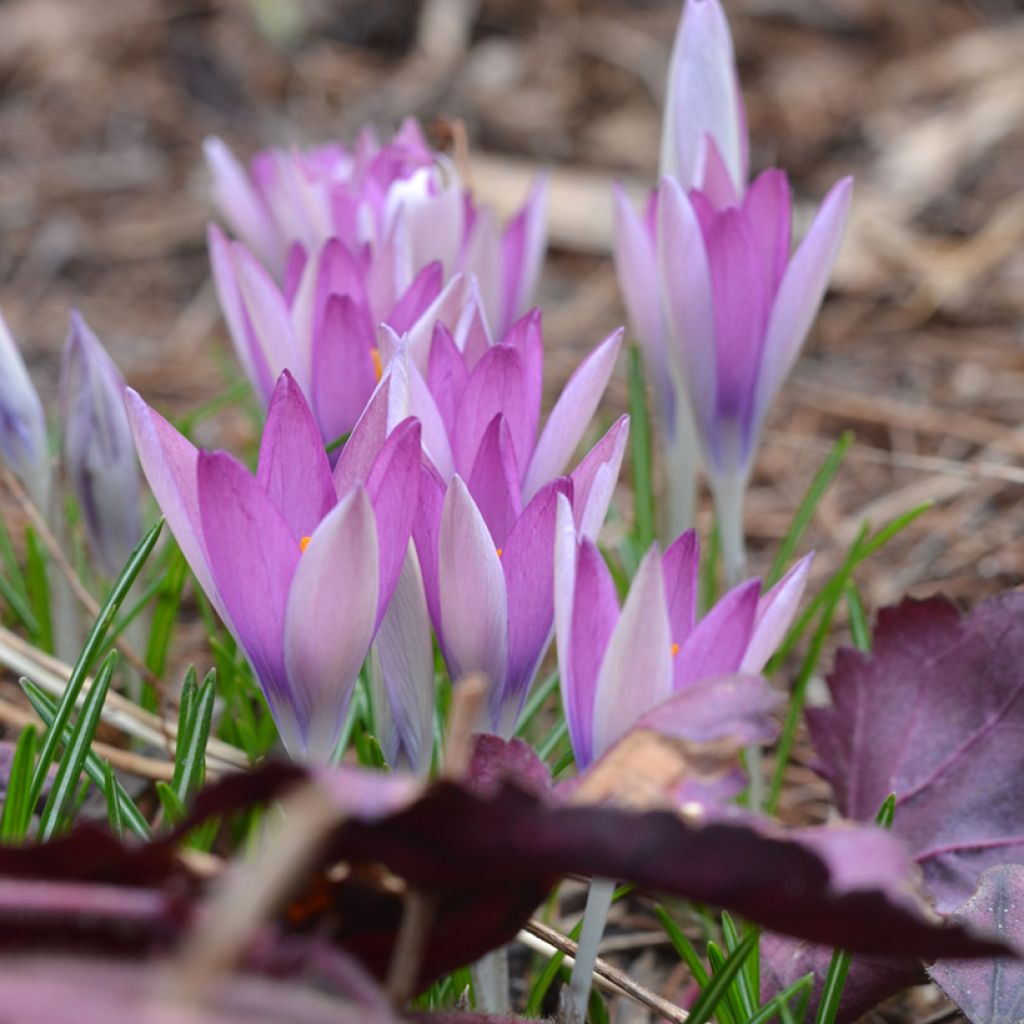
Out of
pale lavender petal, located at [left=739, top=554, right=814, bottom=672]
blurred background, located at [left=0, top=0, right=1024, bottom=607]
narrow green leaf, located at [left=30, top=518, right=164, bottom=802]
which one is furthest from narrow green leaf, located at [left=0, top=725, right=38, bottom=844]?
blurred background, located at [left=0, top=0, right=1024, bottom=607]

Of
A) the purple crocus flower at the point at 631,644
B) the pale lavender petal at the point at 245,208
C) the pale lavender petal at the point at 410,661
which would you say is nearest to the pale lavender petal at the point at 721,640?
the purple crocus flower at the point at 631,644

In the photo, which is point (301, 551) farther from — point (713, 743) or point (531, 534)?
point (713, 743)

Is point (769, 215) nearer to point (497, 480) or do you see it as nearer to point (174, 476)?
point (497, 480)

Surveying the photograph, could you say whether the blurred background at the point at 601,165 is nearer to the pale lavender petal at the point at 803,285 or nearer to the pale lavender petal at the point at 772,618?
the pale lavender petal at the point at 803,285

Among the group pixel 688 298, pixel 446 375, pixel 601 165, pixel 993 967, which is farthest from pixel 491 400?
pixel 601 165

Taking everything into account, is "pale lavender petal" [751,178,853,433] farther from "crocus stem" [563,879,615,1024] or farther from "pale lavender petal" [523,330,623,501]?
"crocus stem" [563,879,615,1024]
